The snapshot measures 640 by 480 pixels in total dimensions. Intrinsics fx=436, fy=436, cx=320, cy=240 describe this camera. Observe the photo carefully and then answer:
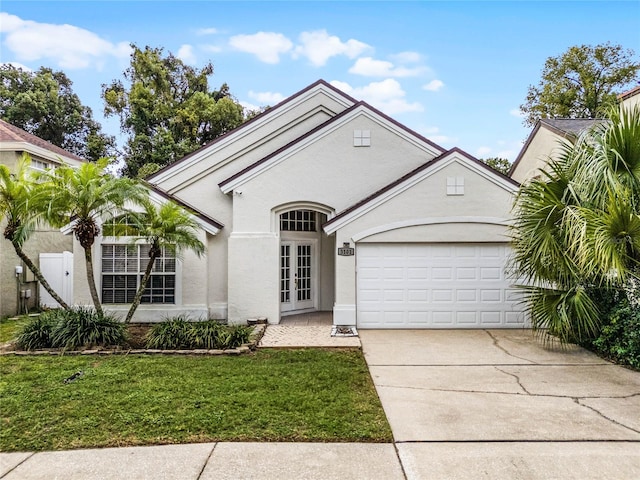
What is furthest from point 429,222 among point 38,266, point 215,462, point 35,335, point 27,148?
point 27,148

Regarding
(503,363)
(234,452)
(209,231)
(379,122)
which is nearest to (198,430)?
(234,452)

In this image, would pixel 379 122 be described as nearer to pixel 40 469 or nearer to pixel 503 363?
pixel 503 363

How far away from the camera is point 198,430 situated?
5234 millimetres

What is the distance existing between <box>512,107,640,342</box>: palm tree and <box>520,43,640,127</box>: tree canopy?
24.5 metres

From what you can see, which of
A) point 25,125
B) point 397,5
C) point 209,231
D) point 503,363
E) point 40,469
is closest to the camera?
point 40,469

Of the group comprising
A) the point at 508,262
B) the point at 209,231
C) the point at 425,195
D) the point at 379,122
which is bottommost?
the point at 508,262

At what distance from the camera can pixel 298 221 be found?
14.1 metres

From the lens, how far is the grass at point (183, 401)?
512 centimetres

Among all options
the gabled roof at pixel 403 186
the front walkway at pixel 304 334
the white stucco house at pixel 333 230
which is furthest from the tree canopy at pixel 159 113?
the gabled roof at pixel 403 186

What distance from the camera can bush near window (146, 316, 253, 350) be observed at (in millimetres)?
9297

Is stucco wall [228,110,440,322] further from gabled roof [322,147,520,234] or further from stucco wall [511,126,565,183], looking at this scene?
stucco wall [511,126,565,183]

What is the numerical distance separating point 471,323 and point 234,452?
28.2 ft

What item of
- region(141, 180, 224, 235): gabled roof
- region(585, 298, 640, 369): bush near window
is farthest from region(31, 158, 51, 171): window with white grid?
region(585, 298, 640, 369): bush near window

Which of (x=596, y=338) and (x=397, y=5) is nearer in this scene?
(x=596, y=338)
